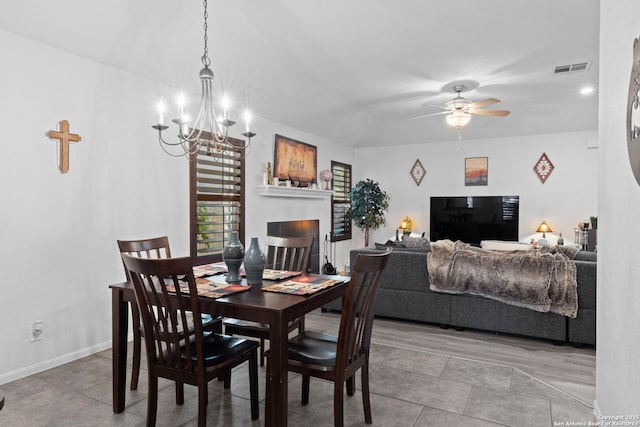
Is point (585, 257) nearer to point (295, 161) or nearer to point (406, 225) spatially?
point (295, 161)

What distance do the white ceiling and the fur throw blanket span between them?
2.08m

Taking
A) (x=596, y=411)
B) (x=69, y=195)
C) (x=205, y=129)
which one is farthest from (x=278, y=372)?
(x=205, y=129)

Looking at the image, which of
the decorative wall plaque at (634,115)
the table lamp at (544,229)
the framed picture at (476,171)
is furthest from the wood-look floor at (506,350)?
the framed picture at (476,171)

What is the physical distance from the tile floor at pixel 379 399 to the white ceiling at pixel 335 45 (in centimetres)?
260

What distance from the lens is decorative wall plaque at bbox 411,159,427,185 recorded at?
8.11m

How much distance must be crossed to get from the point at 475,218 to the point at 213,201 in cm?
505

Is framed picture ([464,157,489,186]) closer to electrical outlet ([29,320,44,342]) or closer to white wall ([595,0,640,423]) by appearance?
white wall ([595,0,640,423])

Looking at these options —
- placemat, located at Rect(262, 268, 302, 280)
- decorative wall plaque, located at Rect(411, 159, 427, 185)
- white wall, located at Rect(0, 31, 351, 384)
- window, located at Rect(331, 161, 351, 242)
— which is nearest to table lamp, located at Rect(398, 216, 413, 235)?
decorative wall plaque, located at Rect(411, 159, 427, 185)

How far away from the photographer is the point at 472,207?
24.8 ft

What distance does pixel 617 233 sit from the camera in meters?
1.93

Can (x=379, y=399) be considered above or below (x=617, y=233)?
below

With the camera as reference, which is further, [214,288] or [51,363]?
[51,363]

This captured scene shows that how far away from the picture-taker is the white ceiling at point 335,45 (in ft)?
10.4

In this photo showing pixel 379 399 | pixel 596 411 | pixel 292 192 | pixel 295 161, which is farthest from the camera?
pixel 295 161
